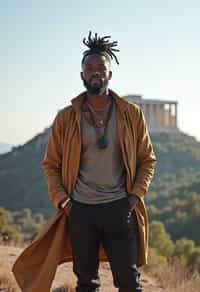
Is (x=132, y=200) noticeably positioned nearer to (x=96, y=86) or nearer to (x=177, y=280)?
(x=96, y=86)

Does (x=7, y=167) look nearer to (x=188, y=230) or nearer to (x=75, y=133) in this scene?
(x=188, y=230)

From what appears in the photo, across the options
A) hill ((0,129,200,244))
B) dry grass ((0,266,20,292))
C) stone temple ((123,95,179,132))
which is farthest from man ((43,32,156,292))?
stone temple ((123,95,179,132))

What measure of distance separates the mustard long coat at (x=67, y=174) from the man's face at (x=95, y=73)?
6.6 inches

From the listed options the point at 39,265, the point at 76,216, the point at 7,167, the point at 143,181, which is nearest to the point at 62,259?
the point at 39,265

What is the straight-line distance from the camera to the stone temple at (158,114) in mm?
94062

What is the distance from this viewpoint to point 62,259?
153 inches

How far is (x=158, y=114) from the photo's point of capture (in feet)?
Result: 324

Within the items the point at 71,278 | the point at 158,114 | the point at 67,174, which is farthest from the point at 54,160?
the point at 158,114

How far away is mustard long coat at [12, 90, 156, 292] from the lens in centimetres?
371

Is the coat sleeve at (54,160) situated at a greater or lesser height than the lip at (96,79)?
lesser

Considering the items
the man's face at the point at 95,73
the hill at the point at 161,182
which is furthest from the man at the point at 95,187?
the hill at the point at 161,182

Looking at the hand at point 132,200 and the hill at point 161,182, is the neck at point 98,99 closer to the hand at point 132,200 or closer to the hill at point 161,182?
the hand at point 132,200

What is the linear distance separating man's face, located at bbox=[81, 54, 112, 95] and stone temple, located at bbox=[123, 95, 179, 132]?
87.2m

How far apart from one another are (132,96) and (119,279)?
90.6m
